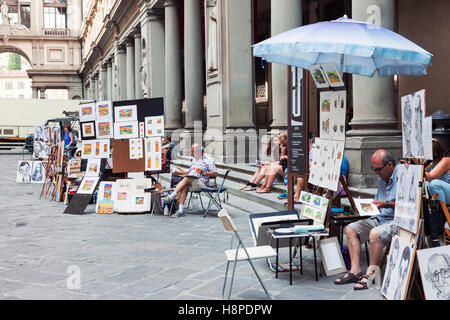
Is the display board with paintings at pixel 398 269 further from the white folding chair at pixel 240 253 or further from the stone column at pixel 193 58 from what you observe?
the stone column at pixel 193 58

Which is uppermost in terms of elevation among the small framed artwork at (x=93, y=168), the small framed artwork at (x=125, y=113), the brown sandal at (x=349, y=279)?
the small framed artwork at (x=125, y=113)

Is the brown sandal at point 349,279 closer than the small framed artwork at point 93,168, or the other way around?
the brown sandal at point 349,279

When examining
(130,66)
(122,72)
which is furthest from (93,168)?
(122,72)

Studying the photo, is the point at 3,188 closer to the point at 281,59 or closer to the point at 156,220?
the point at 156,220

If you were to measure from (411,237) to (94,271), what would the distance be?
2.99 m

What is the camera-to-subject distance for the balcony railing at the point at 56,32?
176ft

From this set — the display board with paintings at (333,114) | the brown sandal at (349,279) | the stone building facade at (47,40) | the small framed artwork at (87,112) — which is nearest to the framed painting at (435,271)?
the brown sandal at (349,279)

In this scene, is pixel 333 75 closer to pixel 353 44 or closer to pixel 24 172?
pixel 353 44

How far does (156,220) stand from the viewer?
8125mm

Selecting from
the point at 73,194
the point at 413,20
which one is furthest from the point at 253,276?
the point at 413,20

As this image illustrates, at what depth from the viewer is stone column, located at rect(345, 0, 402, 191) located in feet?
24.9

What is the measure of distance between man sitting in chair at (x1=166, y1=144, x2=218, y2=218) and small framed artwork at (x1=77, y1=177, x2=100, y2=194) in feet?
5.17

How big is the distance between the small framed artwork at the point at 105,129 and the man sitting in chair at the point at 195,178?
167 centimetres
